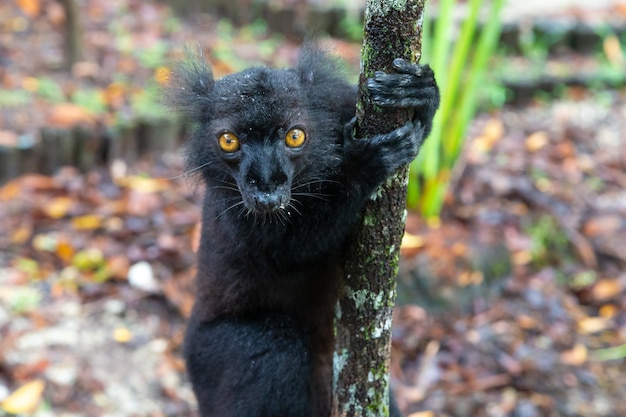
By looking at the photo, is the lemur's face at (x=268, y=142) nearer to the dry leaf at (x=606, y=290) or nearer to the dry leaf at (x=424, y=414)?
the dry leaf at (x=424, y=414)

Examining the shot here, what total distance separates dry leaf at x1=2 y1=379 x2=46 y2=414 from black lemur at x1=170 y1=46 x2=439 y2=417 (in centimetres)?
139

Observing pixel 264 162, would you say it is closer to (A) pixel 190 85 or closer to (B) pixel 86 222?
(A) pixel 190 85

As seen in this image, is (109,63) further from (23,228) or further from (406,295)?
(406,295)

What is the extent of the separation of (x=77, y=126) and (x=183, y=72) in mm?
3938

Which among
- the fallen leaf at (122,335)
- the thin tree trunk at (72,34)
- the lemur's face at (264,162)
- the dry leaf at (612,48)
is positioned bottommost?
the fallen leaf at (122,335)

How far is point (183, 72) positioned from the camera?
3635mm

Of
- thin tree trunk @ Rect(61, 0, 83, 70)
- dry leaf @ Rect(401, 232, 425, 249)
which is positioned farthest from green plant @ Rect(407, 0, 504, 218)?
thin tree trunk @ Rect(61, 0, 83, 70)

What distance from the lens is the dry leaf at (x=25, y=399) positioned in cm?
463

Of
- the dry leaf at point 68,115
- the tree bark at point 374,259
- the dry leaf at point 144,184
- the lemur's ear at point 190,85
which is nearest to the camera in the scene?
the tree bark at point 374,259

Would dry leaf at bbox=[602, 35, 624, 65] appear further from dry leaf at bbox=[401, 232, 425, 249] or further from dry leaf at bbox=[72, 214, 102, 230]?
dry leaf at bbox=[72, 214, 102, 230]

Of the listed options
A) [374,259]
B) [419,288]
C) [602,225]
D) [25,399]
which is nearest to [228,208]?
[374,259]

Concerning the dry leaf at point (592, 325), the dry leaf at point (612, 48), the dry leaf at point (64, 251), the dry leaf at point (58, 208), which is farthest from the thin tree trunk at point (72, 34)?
the dry leaf at point (612, 48)

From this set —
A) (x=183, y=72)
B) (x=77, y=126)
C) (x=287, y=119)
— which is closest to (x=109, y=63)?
(x=77, y=126)

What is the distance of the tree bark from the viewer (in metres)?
2.82
